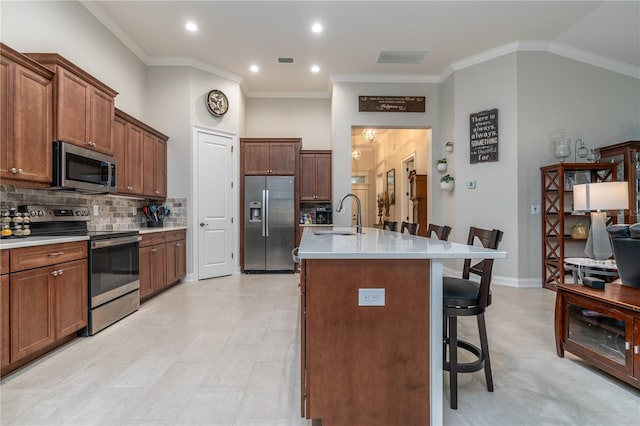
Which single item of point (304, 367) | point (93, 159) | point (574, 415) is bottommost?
point (574, 415)

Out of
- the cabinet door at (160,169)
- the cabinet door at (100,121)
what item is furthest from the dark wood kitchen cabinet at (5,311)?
the cabinet door at (160,169)

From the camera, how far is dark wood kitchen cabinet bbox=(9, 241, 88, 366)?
1.92 metres

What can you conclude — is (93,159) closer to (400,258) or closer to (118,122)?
(118,122)

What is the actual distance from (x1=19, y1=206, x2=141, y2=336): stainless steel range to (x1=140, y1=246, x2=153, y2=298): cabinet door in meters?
0.16

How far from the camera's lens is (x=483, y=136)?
4418 millimetres

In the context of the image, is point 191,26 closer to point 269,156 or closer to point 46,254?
point 269,156

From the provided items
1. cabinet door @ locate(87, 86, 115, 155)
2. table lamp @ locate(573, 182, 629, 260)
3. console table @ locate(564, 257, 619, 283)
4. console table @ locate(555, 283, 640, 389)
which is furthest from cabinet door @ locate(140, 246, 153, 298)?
table lamp @ locate(573, 182, 629, 260)

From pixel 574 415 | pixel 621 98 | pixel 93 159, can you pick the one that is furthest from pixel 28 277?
pixel 621 98

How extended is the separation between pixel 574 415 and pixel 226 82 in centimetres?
553

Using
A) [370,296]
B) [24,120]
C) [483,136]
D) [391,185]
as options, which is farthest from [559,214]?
[24,120]

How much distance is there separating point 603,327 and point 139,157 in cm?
481

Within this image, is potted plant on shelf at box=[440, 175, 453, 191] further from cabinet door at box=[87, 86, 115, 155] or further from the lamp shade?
cabinet door at box=[87, 86, 115, 155]

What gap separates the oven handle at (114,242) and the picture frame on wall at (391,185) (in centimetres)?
638

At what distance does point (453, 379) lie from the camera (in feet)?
5.32
